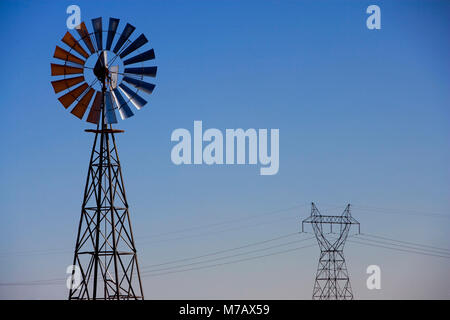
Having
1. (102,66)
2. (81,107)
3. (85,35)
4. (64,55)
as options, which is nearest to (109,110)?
(81,107)

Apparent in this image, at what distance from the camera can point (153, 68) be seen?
39094 mm

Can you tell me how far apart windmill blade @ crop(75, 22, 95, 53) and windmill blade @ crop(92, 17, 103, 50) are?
1.04 feet

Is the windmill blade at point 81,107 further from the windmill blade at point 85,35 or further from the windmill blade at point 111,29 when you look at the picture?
the windmill blade at point 111,29

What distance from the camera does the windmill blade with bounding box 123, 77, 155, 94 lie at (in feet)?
128

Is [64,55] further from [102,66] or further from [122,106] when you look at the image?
[122,106]

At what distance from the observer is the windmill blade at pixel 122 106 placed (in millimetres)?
38594

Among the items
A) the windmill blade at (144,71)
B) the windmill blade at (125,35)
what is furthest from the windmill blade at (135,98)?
the windmill blade at (125,35)

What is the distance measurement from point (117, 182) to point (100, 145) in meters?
1.86

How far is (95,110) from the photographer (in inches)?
1519

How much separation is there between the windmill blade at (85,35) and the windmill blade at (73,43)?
0.32 m
